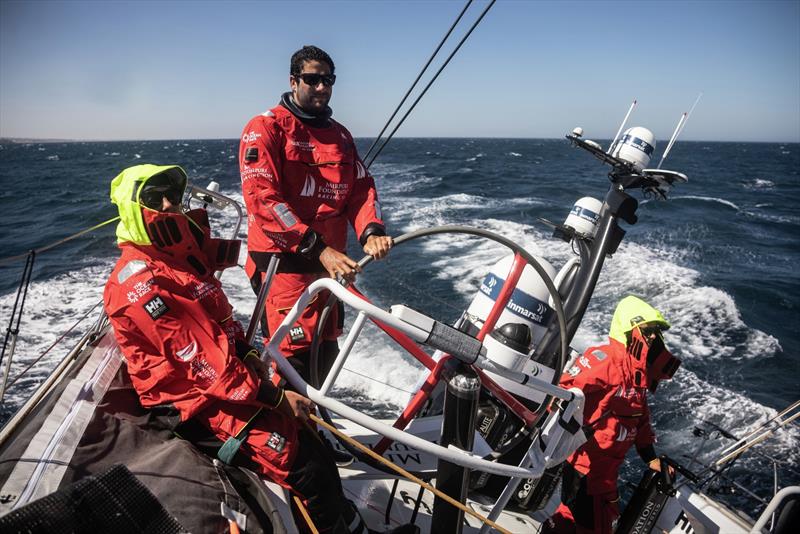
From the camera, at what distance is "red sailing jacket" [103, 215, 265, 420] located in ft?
5.29

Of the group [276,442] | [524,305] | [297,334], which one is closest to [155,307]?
[276,442]

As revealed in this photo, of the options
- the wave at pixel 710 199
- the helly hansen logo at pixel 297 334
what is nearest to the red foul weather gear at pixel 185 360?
the helly hansen logo at pixel 297 334

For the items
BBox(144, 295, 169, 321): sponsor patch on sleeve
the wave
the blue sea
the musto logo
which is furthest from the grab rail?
the wave

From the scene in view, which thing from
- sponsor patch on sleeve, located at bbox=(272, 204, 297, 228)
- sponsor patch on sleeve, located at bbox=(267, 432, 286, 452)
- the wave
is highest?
the wave

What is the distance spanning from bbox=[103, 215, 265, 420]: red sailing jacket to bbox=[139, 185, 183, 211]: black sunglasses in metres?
0.10

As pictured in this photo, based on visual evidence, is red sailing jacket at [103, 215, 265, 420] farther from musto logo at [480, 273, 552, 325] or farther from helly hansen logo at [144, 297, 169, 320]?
musto logo at [480, 273, 552, 325]

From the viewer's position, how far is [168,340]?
1626 mm

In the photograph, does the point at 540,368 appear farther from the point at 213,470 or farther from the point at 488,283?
the point at 213,470

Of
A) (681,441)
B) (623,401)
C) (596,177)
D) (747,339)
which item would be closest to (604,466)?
(623,401)

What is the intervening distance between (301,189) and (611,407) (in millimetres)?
2148

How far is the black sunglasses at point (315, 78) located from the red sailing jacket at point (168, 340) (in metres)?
0.98

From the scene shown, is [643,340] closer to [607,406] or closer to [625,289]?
[607,406]

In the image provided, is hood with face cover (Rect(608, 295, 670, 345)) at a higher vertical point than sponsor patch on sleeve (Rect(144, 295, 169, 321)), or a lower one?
higher

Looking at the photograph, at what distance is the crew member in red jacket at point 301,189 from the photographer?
2.22 metres
